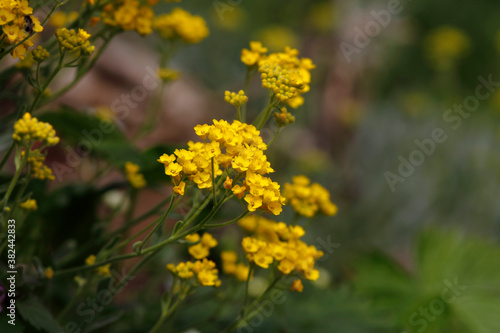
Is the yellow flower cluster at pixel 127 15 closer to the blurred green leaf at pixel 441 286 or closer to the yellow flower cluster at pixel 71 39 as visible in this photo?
the yellow flower cluster at pixel 71 39

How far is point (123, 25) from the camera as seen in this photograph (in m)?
0.98

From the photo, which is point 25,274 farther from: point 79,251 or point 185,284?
point 185,284

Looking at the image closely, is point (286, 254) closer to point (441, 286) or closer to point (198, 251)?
point (198, 251)

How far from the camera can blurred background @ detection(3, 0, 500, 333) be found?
148cm

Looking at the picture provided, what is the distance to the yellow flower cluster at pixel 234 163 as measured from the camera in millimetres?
730

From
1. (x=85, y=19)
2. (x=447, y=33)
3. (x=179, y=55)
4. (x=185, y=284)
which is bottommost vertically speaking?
(x=179, y=55)

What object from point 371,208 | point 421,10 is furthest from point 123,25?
point 421,10

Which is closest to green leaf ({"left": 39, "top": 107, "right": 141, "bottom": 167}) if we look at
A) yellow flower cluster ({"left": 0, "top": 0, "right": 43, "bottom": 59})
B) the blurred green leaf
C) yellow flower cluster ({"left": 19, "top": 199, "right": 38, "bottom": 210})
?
yellow flower cluster ({"left": 19, "top": 199, "right": 38, "bottom": 210})

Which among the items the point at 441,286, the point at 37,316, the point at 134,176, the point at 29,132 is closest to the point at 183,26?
the point at 134,176

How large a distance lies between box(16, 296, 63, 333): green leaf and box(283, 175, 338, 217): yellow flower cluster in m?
0.46

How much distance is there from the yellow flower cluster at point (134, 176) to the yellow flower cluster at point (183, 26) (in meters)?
0.33

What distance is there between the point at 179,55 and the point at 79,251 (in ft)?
10.2

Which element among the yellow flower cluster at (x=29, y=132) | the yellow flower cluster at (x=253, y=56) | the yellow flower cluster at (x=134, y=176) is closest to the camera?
the yellow flower cluster at (x=29, y=132)

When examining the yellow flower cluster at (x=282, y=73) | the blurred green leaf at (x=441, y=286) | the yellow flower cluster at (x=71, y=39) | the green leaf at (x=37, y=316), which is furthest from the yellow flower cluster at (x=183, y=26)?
the blurred green leaf at (x=441, y=286)
